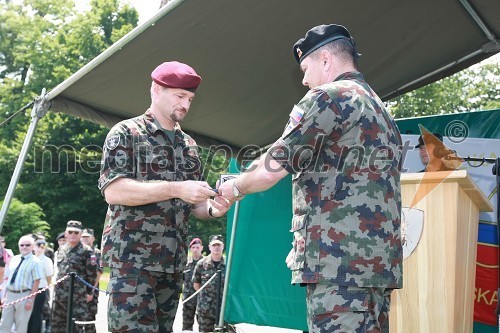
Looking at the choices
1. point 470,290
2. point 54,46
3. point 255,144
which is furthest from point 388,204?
point 54,46

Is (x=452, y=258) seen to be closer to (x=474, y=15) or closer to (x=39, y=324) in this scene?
(x=474, y=15)

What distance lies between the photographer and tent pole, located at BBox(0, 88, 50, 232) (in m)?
4.75

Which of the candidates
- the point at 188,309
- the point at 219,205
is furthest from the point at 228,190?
the point at 188,309

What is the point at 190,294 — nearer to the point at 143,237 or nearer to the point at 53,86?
the point at 143,237

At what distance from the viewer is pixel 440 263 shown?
3.71 meters

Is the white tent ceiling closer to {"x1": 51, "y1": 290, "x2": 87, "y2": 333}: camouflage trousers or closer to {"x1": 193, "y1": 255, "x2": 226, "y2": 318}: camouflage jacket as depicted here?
{"x1": 193, "y1": 255, "x2": 226, "y2": 318}: camouflage jacket

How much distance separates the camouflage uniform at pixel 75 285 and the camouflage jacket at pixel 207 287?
73.6 inches

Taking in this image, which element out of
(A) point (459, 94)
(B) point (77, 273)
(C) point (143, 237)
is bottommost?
(B) point (77, 273)

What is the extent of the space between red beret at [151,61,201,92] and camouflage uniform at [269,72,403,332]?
91cm

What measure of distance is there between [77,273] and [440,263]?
7803mm

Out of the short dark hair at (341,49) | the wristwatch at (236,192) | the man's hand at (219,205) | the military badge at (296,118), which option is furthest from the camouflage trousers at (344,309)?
the short dark hair at (341,49)

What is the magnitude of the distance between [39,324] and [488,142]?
8089 millimetres

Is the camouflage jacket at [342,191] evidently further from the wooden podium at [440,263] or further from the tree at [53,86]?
the tree at [53,86]

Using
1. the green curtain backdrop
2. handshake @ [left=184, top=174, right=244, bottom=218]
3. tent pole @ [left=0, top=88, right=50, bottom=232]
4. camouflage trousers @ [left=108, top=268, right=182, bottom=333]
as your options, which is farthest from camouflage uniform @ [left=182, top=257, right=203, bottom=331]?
handshake @ [left=184, top=174, right=244, bottom=218]
